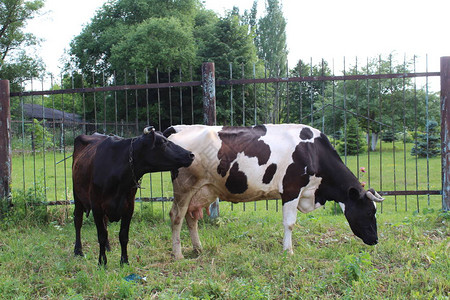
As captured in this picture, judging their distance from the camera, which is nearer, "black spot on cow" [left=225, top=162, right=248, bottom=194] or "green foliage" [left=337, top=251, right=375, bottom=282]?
"green foliage" [left=337, top=251, right=375, bottom=282]

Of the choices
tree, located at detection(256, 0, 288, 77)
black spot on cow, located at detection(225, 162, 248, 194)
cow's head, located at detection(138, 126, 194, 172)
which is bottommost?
black spot on cow, located at detection(225, 162, 248, 194)

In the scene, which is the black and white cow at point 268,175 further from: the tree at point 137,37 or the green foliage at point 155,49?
the green foliage at point 155,49

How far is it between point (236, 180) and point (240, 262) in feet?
3.56

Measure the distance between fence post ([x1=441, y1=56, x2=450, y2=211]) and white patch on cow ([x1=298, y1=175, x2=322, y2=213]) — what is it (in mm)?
2810

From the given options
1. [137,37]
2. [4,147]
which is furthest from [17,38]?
[4,147]

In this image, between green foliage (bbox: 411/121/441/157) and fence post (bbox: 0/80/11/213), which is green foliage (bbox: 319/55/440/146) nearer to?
green foliage (bbox: 411/121/441/157)

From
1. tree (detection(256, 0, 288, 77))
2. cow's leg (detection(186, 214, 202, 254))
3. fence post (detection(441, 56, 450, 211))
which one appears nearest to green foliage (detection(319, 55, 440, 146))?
fence post (detection(441, 56, 450, 211))

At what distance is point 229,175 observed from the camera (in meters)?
5.27

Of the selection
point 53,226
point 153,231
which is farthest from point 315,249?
point 53,226

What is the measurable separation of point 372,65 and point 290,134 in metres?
22.5

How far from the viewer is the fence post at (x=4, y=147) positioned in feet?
23.8

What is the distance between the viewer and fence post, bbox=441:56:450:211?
6648 mm

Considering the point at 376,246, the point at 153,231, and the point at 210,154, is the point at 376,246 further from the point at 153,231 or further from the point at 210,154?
the point at 153,231

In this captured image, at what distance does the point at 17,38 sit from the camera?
3319cm
